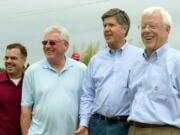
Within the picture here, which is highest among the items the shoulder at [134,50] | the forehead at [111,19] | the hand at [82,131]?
the forehead at [111,19]

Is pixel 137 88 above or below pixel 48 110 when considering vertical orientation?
above

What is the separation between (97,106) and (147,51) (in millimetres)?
892

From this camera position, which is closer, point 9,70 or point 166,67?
point 166,67

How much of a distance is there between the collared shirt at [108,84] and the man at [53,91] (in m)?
0.19

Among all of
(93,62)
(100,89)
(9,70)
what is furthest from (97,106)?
(9,70)

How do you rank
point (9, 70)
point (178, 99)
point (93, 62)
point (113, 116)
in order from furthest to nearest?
point (9, 70) < point (93, 62) < point (113, 116) < point (178, 99)

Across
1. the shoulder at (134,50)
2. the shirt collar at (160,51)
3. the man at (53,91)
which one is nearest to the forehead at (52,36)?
the man at (53,91)

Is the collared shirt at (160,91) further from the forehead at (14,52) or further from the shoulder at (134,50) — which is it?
the forehead at (14,52)

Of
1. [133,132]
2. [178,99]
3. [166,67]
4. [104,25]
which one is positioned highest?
[104,25]

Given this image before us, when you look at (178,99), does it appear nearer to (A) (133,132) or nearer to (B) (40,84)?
(A) (133,132)

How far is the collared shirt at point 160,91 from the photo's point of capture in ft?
14.7

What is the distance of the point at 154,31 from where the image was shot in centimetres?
458

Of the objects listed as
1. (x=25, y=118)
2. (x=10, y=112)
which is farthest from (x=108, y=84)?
(x=10, y=112)

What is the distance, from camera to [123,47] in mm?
5289
